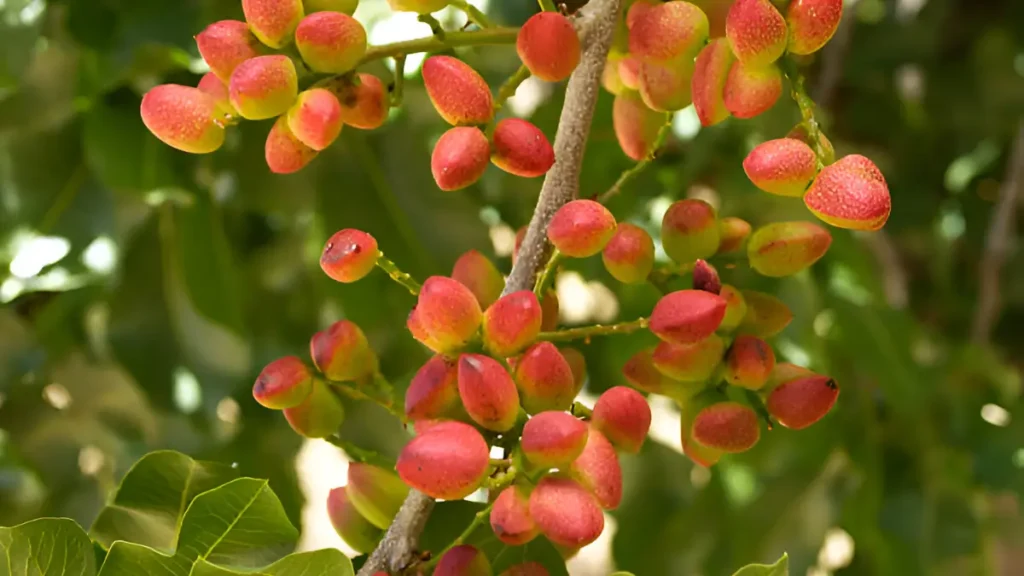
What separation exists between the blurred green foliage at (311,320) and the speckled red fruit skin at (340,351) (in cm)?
26

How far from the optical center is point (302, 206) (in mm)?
719

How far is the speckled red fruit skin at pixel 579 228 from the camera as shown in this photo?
293mm

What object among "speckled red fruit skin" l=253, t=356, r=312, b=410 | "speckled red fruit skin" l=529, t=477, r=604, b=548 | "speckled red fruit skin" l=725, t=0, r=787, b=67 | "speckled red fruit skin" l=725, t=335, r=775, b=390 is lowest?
"speckled red fruit skin" l=253, t=356, r=312, b=410

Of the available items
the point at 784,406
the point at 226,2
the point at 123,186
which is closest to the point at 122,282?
the point at 123,186

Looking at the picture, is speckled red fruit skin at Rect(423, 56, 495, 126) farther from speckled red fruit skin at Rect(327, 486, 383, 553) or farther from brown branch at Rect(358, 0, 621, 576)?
speckled red fruit skin at Rect(327, 486, 383, 553)

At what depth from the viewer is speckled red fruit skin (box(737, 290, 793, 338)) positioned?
34 cm

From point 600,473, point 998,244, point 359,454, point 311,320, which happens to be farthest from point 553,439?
point 998,244

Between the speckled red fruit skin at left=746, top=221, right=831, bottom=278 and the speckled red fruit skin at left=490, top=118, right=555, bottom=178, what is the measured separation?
90 mm

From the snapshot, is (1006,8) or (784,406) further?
(1006,8)

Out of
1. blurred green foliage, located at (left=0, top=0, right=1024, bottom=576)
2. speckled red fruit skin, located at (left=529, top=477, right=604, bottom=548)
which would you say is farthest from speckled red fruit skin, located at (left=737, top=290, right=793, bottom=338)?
blurred green foliage, located at (left=0, top=0, right=1024, bottom=576)

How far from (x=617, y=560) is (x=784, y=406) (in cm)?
Result: 41

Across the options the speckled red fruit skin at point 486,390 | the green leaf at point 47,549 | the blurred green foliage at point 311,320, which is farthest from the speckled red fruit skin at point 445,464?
the blurred green foliage at point 311,320

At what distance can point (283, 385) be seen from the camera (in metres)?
0.32

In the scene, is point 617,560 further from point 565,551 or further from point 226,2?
point 226,2
